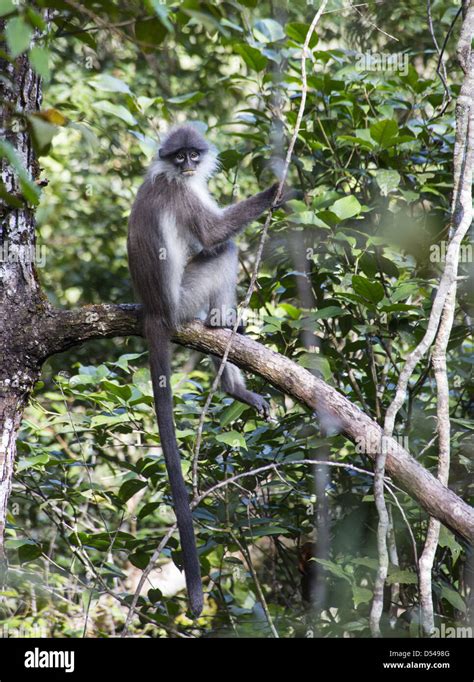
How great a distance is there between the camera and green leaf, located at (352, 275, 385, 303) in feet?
12.1

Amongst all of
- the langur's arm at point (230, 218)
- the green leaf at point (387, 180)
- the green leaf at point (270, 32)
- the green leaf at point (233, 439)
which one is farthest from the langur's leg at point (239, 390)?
the green leaf at point (270, 32)

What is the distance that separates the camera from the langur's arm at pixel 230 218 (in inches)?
193

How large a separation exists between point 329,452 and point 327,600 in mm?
860

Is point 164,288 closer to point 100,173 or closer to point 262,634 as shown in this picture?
point 262,634

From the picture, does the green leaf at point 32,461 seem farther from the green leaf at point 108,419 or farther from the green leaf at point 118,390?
the green leaf at point 118,390

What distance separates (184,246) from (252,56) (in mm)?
1384

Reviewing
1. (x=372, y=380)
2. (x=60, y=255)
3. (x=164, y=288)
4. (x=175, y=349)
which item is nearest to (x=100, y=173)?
(x=60, y=255)

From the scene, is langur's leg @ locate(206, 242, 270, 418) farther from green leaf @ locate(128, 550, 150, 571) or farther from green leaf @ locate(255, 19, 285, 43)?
green leaf @ locate(255, 19, 285, 43)

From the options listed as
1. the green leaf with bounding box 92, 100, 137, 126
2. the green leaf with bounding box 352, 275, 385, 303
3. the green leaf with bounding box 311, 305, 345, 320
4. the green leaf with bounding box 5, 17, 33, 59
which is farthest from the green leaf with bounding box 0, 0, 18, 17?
the green leaf with bounding box 92, 100, 137, 126

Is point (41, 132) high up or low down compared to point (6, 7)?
down

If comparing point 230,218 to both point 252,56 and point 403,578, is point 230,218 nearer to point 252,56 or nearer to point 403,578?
point 252,56

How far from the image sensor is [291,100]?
525 cm

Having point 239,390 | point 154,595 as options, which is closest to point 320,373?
point 239,390

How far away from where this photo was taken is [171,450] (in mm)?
3996
